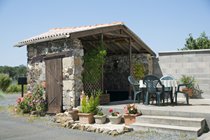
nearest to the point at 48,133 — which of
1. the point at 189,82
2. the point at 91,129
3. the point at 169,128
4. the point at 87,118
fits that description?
the point at 91,129

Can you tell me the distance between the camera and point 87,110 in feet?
28.3

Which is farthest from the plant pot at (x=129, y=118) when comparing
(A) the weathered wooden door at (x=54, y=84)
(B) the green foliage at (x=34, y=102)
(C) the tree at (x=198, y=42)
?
(C) the tree at (x=198, y=42)

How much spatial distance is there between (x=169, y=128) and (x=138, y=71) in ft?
20.4

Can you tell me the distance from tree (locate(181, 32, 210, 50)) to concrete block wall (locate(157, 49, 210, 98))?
1190 centimetres

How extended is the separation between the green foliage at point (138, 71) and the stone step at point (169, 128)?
5397 mm

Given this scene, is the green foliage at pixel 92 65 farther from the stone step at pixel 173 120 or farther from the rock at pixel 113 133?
the rock at pixel 113 133

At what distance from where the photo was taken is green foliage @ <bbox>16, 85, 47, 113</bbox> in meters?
10.4

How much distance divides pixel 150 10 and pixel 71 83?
142 inches

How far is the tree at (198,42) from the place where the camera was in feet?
77.4

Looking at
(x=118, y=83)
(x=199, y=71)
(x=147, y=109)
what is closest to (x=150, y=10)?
(x=147, y=109)

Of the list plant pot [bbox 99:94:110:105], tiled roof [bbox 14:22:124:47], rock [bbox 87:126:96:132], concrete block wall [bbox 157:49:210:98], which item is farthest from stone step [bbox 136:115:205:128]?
concrete block wall [bbox 157:49:210:98]

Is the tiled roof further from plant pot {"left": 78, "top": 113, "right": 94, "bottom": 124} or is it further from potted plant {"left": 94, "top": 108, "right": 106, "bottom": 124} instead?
potted plant {"left": 94, "top": 108, "right": 106, "bottom": 124}

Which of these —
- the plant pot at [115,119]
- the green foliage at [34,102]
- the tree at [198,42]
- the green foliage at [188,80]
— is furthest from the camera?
the tree at [198,42]

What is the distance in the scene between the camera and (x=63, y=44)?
10031 mm
